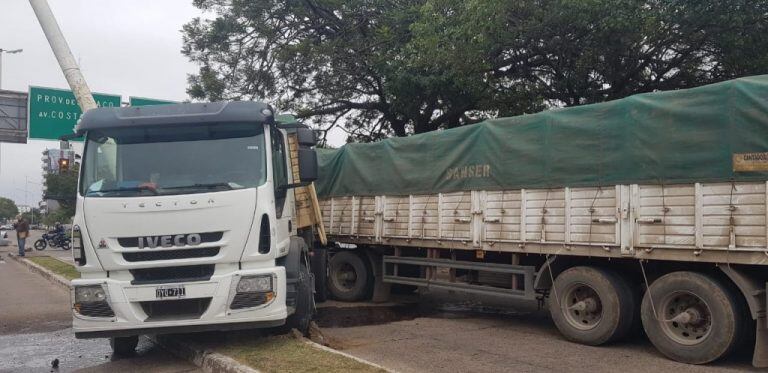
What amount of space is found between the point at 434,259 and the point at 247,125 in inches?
150

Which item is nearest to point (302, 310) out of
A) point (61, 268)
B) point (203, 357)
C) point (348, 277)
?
point (203, 357)

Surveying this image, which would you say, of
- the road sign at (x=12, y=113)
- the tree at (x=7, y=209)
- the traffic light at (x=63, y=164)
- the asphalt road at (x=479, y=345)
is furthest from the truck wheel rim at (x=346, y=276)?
the tree at (x=7, y=209)

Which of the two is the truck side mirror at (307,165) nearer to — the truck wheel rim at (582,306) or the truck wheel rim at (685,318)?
the truck wheel rim at (582,306)

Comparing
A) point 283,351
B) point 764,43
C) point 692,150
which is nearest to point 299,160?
point 283,351

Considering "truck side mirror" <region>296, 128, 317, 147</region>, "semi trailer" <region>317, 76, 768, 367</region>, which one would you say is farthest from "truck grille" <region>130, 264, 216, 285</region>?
"semi trailer" <region>317, 76, 768, 367</region>

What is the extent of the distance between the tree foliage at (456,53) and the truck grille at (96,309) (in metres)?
7.89

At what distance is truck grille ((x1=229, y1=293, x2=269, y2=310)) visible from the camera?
20.3ft

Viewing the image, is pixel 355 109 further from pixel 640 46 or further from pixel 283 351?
pixel 283 351

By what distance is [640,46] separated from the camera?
11.7m

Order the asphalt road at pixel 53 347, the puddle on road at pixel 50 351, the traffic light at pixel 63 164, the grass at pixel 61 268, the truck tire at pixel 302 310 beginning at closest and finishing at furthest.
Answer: the asphalt road at pixel 53 347, the puddle on road at pixel 50 351, the truck tire at pixel 302 310, the traffic light at pixel 63 164, the grass at pixel 61 268

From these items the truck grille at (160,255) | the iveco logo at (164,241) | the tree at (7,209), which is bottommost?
the tree at (7,209)

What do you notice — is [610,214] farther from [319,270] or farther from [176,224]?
[319,270]

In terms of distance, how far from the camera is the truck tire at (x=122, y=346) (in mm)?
7309

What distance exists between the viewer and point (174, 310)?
6.27 metres
